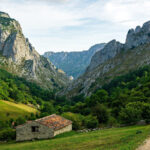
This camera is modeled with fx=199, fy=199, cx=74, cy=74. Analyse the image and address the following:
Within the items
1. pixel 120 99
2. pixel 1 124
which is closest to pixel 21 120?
pixel 1 124

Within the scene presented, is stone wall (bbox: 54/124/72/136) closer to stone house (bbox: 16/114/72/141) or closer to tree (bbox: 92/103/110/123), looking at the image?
stone house (bbox: 16/114/72/141)

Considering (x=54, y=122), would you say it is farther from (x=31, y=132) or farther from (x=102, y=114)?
(x=102, y=114)

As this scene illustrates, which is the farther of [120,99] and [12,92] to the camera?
[12,92]

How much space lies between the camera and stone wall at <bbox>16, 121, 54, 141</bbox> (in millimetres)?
50406

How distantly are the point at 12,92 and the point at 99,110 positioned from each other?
134 metres

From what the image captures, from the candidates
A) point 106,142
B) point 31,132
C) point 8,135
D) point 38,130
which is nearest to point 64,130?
point 38,130

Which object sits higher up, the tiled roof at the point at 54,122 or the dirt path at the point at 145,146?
the dirt path at the point at 145,146

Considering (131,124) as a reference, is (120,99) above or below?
above

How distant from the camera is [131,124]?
164 ft

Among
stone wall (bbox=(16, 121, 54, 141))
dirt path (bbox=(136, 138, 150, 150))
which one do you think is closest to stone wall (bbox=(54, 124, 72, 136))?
stone wall (bbox=(16, 121, 54, 141))

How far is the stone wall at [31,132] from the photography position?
50.4 metres

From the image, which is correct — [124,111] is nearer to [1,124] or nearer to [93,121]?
[93,121]

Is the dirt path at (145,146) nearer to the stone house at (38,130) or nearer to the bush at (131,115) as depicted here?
the bush at (131,115)

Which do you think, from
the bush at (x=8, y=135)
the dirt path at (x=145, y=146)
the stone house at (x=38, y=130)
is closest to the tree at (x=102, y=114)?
the stone house at (x=38, y=130)
